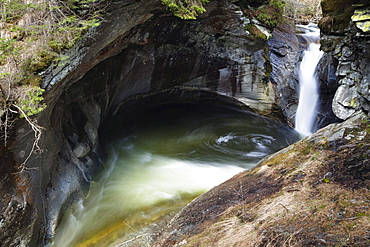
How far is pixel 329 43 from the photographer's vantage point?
254 inches

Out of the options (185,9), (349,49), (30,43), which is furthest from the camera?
(185,9)

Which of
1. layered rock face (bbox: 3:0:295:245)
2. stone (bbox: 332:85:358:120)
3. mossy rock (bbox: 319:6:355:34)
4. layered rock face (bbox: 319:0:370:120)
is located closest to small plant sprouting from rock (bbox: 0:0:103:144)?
layered rock face (bbox: 3:0:295:245)

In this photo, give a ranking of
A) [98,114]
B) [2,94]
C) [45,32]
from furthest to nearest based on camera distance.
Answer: [98,114] → [45,32] → [2,94]

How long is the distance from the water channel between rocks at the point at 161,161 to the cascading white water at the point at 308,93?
1.85 ft

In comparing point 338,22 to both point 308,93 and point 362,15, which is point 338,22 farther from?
point 308,93

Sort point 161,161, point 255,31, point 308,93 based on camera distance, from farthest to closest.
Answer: point 308,93, point 255,31, point 161,161

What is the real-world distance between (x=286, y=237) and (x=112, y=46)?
5.55 metres

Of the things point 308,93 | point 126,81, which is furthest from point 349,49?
point 126,81

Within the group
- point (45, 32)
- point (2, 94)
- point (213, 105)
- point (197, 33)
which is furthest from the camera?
point (213, 105)

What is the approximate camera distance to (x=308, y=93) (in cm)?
1071

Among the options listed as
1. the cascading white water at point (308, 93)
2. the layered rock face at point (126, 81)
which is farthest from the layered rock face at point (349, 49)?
the cascading white water at point (308, 93)

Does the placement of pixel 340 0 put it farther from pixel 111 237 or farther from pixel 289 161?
pixel 111 237

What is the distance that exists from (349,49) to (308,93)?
200 inches

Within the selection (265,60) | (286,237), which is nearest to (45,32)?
(286,237)
